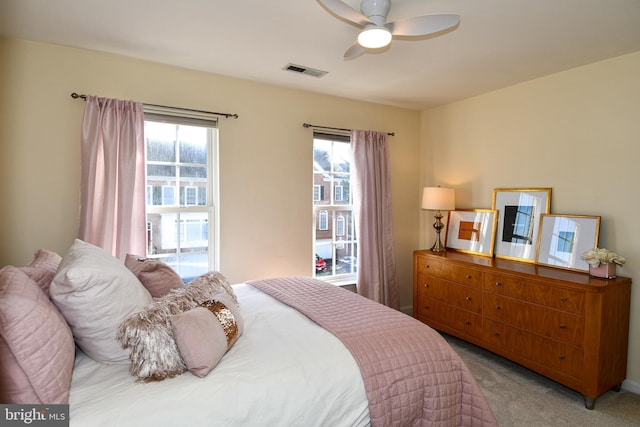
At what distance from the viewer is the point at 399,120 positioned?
409 centimetres

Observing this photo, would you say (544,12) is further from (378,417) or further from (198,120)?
(198,120)

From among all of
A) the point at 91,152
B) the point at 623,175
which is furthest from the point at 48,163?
the point at 623,175

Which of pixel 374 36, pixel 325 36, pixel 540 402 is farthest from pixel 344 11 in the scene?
pixel 540 402

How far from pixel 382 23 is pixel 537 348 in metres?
2.50

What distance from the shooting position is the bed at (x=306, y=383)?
47.0 inches

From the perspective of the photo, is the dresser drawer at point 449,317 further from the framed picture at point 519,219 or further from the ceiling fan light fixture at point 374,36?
the ceiling fan light fixture at point 374,36

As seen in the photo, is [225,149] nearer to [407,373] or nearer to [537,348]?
[407,373]

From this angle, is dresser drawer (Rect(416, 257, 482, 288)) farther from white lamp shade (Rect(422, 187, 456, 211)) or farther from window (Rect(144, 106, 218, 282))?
window (Rect(144, 106, 218, 282))

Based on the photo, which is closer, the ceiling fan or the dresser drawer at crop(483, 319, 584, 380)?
the ceiling fan

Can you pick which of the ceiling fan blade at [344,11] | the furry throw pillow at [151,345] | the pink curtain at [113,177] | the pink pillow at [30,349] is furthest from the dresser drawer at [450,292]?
the pink pillow at [30,349]

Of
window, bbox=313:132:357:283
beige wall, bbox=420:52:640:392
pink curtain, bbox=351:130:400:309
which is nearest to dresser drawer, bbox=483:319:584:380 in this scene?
beige wall, bbox=420:52:640:392

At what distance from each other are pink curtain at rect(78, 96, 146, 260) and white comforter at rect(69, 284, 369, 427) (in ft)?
4.32

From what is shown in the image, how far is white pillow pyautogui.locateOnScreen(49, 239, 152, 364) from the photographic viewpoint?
128 centimetres

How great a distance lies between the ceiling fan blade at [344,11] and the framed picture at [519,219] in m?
2.27
